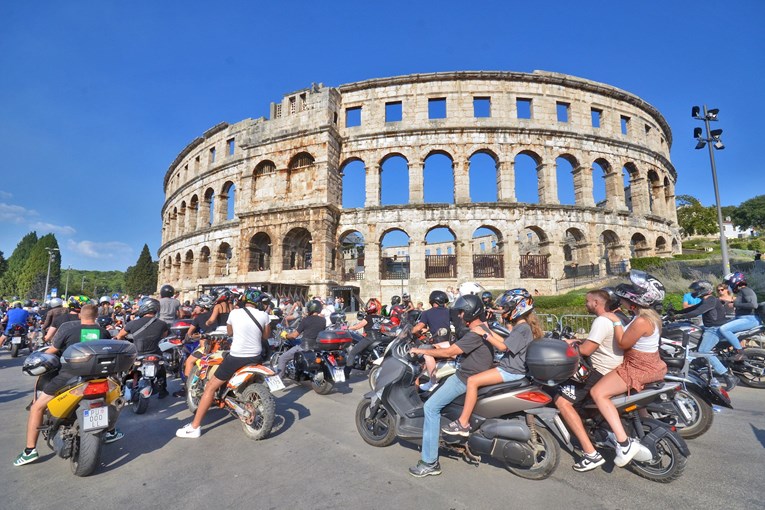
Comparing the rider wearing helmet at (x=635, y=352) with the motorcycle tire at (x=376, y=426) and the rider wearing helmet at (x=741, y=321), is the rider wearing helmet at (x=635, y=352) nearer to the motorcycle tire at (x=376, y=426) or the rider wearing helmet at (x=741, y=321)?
the motorcycle tire at (x=376, y=426)

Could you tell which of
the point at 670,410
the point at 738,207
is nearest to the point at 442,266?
the point at 670,410

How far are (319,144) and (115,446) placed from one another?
1976cm

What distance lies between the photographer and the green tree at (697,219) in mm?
43031

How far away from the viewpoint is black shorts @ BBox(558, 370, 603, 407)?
3.23 metres

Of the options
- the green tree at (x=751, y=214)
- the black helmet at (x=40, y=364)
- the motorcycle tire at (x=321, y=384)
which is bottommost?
the motorcycle tire at (x=321, y=384)

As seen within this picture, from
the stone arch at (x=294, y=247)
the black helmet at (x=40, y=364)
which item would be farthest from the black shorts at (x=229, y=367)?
the stone arch at (x=294, y=247)

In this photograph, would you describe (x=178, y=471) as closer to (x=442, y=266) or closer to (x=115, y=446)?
(x=115, y=446)

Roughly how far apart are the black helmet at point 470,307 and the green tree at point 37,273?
71682mm

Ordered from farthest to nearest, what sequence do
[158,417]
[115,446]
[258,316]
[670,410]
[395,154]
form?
1. [395,154]
2. [158,417]
3. [258,316]
4. [115,446]
5. [670,410]

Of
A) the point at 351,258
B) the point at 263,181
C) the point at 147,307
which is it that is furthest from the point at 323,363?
the point at 351,258

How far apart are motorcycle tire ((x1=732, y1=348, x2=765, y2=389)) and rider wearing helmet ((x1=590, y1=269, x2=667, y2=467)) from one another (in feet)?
17.5

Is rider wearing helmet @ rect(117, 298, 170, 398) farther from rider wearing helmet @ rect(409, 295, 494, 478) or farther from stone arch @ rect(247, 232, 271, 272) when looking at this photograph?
stone arch @ rect(247, 232, 271, 272)

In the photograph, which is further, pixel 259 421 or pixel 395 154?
pixel 395 154

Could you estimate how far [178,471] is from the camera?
3.28 m
